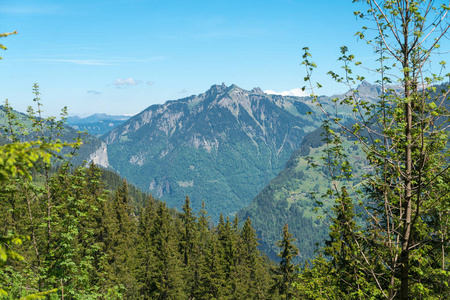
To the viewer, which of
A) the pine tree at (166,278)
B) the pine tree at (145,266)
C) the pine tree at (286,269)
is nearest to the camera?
the pine tree at (286,269)

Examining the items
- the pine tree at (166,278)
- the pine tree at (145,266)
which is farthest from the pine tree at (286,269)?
the pine tree at (145,266)

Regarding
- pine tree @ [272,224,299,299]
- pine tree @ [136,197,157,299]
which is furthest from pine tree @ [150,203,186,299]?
pine tree @ [272,224,299,299]

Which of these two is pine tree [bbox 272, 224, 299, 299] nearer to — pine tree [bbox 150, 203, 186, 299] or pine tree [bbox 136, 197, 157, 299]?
pine tree [bbox 150, 203, 186, 299]

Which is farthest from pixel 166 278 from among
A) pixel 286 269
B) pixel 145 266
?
pixel 286 269

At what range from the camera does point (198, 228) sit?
66875 millimetres

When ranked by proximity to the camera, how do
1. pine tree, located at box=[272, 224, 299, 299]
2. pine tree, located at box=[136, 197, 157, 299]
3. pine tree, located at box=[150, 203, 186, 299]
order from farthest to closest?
pine tree, located at box=[136, 197, 157, 299], pine tree, located at box=[150, 203, 186, 299], pine tree, located at box=[272, 224, 299, 299]

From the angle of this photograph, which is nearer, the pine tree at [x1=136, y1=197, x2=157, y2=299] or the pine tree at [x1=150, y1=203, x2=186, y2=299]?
the pine tree at [x1=150, y1=203, x2=186, y2=299]

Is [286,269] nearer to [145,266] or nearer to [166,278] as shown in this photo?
[166,278]

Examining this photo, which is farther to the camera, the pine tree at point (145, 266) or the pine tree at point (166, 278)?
the pine tree at point (145, 266)

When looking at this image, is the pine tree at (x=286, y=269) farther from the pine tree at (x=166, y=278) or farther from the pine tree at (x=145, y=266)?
the pine tree at (x=145, y=266)

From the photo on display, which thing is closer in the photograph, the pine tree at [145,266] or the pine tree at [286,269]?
the pine tree at [286,269]

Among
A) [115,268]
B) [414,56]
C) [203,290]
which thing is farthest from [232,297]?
[414,56]

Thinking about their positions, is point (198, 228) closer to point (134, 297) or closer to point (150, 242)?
point (150, 242)

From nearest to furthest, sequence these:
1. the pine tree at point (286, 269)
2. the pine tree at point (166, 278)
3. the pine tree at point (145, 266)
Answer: the pine tree at point (286, 269) < the pine tree at point (166, 278) < the pine tree at point (145, 266)
